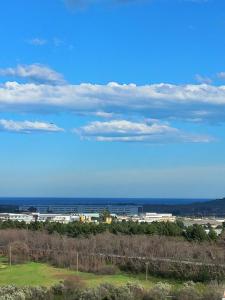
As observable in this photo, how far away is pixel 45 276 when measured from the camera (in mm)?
32844

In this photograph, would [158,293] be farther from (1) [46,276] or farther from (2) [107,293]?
(1) [46,276]

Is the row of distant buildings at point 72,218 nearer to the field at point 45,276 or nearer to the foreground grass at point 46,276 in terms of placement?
the field at point 45,276

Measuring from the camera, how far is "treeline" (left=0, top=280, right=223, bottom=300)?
20.1 meters

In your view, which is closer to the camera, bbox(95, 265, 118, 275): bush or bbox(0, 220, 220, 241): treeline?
bbox(95, 265, 118, 275): bush

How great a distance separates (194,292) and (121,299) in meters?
2.45

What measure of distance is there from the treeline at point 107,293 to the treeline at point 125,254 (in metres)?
9.41

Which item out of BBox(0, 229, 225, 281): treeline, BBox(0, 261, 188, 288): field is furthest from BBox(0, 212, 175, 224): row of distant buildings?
BBox(0, 261, 188, 288): field

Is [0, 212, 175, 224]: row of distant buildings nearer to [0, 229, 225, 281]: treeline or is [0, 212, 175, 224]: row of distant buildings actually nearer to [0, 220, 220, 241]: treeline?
[0, 220, 220, 241]: treeline

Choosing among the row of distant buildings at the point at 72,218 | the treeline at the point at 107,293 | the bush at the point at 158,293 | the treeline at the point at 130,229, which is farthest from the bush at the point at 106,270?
the row of distant buildings at the point at 72,218

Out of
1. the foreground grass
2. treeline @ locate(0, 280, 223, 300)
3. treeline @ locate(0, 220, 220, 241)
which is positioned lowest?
the foreground grass

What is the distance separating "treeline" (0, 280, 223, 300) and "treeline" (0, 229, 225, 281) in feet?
30.9

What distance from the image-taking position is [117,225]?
5091cm

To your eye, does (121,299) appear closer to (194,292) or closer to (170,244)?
(194,292)

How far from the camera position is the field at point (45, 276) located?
99.3 feet
